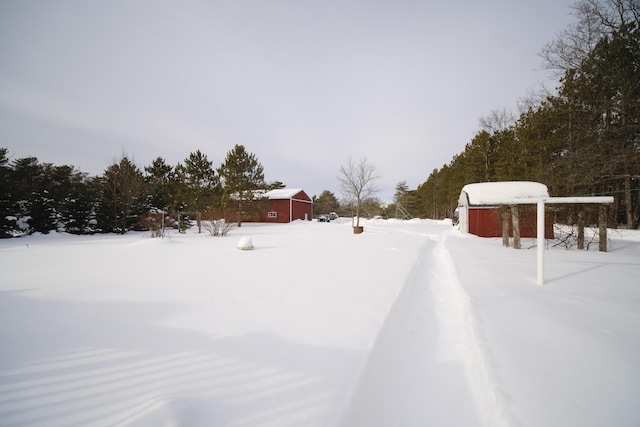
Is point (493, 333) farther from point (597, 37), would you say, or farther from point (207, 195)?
point (207, 195)

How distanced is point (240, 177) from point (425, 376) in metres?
23.5

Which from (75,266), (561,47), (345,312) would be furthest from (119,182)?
(561,47)

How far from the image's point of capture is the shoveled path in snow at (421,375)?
1752 mm

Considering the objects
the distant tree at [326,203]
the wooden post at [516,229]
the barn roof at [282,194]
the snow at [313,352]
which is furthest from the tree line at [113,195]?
the distant tree at [326,203]

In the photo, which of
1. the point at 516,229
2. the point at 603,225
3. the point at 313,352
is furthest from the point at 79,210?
the point at 603,225

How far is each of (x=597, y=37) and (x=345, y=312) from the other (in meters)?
17.0

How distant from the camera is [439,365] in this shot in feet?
7.76

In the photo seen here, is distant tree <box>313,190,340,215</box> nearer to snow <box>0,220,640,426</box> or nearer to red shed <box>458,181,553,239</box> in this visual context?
red shed <box>458,181,553,239</box>

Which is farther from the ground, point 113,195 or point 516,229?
point 113,195

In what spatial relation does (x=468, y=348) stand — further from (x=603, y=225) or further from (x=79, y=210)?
(x=79, y=210)

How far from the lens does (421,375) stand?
2215 mm

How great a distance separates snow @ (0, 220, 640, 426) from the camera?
159cm

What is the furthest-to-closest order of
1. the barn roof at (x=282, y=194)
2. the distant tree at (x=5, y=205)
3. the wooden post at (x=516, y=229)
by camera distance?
1. the barn roof at (x=282, y=194)
2. the distant tree at (x=5, y=205)
3. the wooden post at (x=516, y=229)

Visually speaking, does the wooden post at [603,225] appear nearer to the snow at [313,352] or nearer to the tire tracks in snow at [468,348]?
the snow at [313,352]
